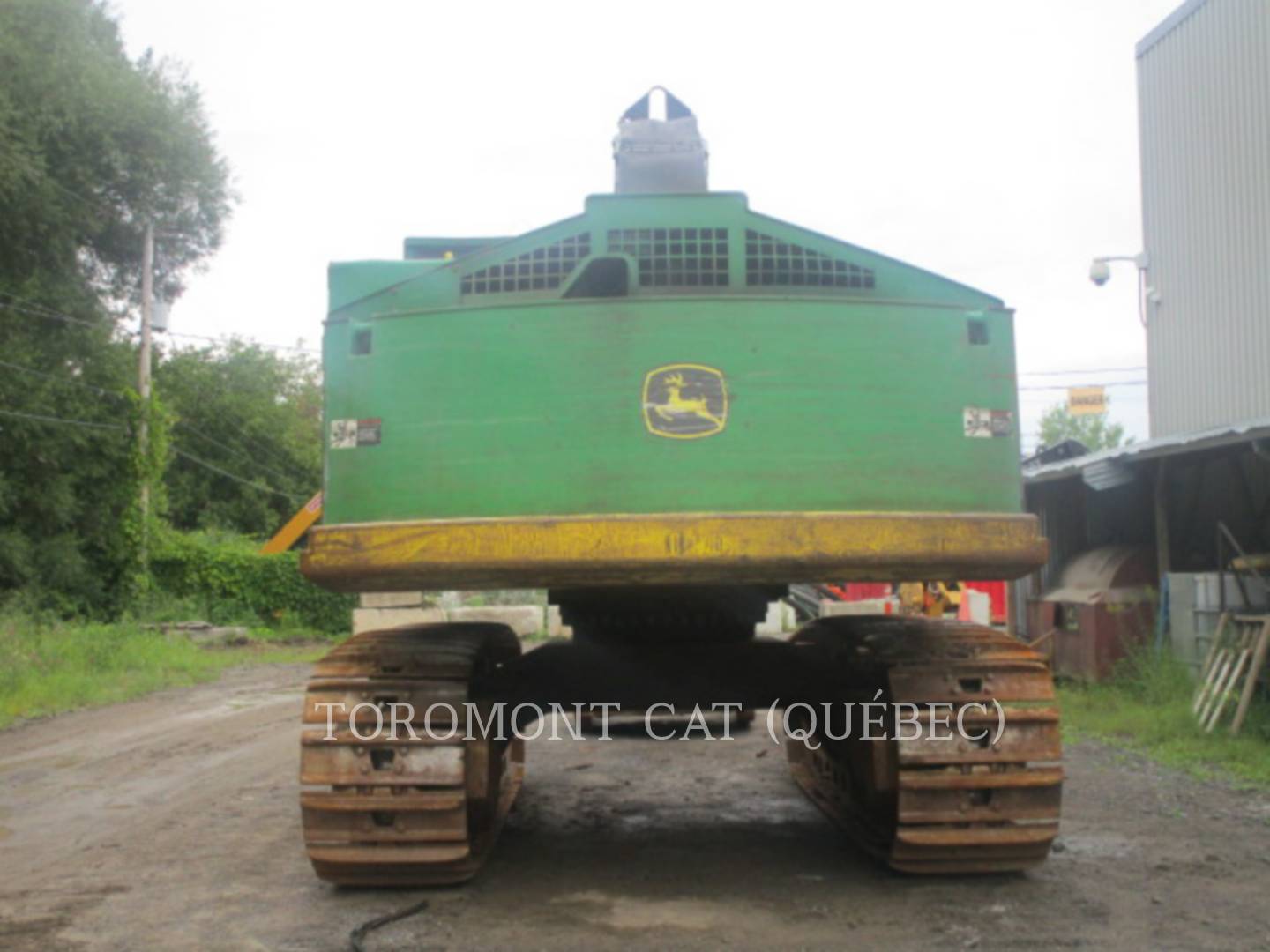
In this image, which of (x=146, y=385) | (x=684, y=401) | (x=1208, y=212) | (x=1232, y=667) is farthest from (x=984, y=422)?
(x=146, y=385)

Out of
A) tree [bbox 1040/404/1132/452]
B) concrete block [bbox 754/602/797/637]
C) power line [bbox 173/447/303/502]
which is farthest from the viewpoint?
tree [bbox 1040/404/1132/452]

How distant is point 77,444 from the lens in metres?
27.4

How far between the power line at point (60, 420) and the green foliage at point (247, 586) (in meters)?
3.27

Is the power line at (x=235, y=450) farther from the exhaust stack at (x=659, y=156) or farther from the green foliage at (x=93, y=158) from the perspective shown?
the exhaust stack at (x=659, y=156)

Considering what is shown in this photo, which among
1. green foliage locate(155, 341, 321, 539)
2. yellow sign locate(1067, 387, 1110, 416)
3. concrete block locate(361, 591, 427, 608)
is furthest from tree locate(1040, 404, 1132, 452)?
concrete block locate(361, 591, 427, 608)

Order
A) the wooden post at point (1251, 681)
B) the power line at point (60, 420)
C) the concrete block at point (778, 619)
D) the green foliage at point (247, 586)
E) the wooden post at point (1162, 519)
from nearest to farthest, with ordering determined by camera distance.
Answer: the wooden post at point (1251, 681) < the wooden post at point (1162, 519) < the concrete block at point (778, 619) < the power line at point (60, 420) < the green foliage at point (247, 586)

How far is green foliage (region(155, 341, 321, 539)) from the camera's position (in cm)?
4725

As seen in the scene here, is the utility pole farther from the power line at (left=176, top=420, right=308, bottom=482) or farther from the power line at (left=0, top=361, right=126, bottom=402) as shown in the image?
the power line at (left=176, top=420, right=308, bottom=482)

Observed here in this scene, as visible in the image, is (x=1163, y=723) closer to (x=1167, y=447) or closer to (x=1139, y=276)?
(x=1167, y=447)

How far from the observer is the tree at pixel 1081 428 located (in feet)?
270

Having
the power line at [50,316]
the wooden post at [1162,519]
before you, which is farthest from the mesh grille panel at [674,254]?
the power line at [50,316]

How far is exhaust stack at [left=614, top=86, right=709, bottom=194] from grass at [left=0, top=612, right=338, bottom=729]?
9110 millimetres

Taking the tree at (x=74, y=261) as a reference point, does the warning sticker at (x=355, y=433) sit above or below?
below

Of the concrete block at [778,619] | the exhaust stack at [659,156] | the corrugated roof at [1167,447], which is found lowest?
the concrete block at [778,619]
